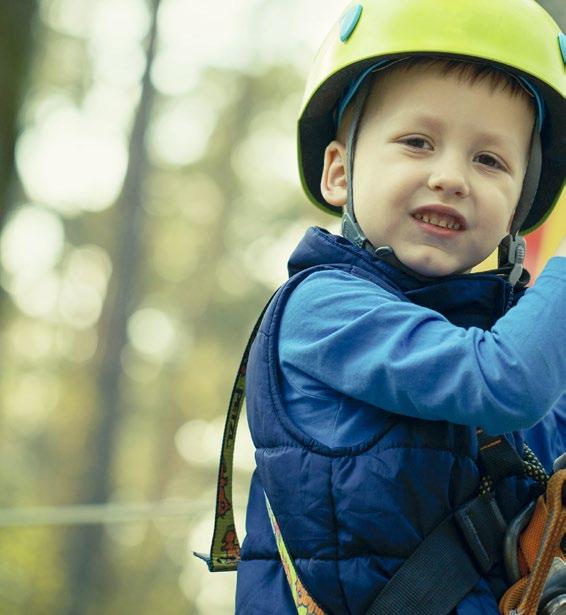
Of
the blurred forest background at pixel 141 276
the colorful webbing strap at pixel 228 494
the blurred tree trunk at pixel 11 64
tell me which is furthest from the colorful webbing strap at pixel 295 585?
the blurred forest background at pixel 141 276

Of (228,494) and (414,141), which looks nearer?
(414,141)

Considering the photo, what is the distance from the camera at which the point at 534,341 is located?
1826mm

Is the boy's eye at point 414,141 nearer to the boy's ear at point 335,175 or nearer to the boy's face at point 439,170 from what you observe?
the boy's face at point 439,170

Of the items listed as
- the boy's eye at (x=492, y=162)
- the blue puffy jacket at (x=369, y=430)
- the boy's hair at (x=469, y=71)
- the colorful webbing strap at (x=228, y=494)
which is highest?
the boy's hair at (x=469, y=71)

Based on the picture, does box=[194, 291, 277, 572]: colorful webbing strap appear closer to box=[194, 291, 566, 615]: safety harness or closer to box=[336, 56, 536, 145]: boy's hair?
box=[194, 291, 566, 615]: safety harness

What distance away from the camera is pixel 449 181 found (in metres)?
2.08

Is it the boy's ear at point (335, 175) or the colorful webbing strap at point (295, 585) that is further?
the boy's ear at point (335, 175)

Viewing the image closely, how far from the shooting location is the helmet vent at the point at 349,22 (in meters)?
2.35

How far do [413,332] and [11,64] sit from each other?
7135mm

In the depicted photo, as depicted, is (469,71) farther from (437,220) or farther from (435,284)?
(435,284)

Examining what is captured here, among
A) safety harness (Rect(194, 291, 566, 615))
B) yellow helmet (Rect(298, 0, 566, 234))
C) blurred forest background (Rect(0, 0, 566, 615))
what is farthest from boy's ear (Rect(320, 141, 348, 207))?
blurred forest background (Rect(0, 0, 566, 615))

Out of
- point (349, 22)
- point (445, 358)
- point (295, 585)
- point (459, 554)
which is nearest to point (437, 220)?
point (445, 358)

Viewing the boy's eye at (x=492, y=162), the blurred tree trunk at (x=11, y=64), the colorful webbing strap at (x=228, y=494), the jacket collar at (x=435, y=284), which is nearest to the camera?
the jacket collar at (x=435, y=284)

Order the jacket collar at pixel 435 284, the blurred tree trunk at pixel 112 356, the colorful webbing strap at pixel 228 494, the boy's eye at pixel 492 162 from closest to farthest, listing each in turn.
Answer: the jacket collar at pixel 435 284, the boy's eye at pixel 492 162, the colorful webbing strap at pixel 228 494, the blurred tree trunk at pixel 112 356
